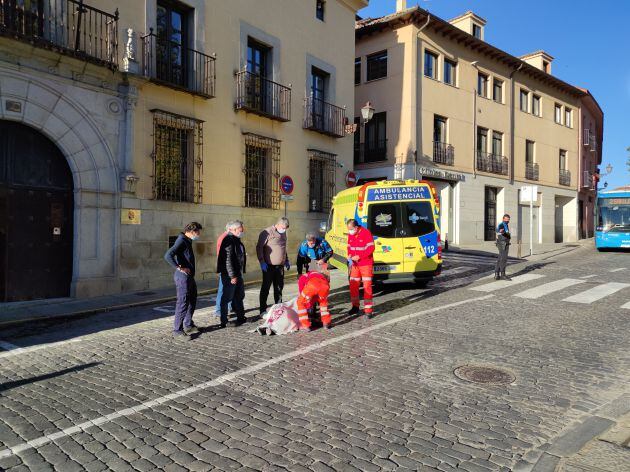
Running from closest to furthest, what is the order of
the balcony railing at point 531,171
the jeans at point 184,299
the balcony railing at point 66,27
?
the jeans at point 184,299, the balcony railing at point 66,27, the balcony railing at point 531,171

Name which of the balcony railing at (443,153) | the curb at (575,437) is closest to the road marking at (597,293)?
the curb at (575,437)

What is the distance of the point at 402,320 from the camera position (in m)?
8.04

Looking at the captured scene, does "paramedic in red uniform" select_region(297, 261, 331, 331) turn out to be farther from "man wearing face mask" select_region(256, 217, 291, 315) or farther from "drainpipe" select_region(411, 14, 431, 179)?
"drainpipe" select_region(411, 14, 431, 179)

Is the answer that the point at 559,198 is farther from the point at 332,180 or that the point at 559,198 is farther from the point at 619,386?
the point at 619,386

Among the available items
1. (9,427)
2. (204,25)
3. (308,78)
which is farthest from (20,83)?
(308,78)

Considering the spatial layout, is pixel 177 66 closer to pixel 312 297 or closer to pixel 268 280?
pixel 268 280

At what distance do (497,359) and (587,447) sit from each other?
231 centimetres

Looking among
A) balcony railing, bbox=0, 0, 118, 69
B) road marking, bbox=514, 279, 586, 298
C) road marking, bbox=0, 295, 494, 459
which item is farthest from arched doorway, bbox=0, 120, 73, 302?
road marking, bbox=514, 279, 586, 298

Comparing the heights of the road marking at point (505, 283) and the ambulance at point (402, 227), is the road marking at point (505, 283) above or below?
below

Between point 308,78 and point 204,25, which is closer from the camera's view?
point 204,25

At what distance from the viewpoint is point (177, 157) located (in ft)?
43.7

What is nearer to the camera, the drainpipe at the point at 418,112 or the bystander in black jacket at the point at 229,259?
the bystander in black jacket at the point at 229,259

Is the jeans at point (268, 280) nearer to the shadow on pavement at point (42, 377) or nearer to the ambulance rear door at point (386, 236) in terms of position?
the ambulance rear door at point (386, 236)

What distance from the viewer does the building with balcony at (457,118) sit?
2312 cm
